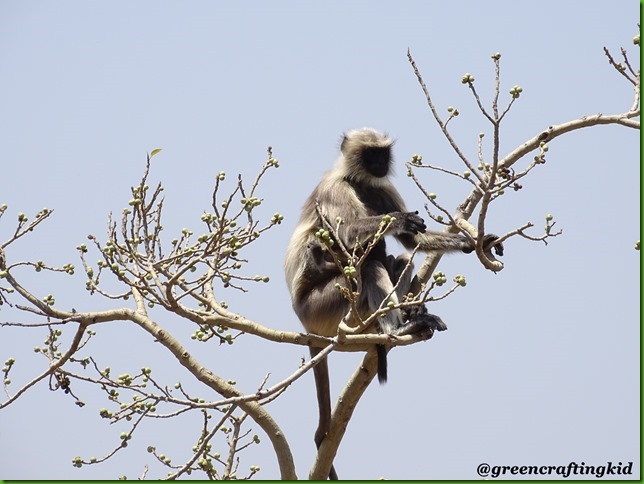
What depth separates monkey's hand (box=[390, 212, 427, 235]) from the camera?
7539 millimetres

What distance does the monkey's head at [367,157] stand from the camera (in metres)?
8.94

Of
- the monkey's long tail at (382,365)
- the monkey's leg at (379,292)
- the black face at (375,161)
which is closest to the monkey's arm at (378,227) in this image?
the monkey's leg at (379,292)

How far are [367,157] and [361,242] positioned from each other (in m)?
1.56

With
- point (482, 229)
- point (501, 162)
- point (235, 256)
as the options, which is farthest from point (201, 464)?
point (501, 162)

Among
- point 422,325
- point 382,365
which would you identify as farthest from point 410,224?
point 382,365

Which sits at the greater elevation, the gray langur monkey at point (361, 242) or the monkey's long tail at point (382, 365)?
the gray langur monkey at point (361, 242)

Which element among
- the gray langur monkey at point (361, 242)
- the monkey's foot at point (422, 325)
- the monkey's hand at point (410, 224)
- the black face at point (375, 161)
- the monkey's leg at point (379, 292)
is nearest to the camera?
the monkey's foot at point (422, 325)

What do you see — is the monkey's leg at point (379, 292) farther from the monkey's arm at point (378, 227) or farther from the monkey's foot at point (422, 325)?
the monkey's arm at point (378, 227)

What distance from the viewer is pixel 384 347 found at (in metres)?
6.74

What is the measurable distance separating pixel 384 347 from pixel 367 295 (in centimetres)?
73

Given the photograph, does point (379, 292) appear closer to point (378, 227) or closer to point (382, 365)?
point (378, 227)

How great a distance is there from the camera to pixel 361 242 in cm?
765

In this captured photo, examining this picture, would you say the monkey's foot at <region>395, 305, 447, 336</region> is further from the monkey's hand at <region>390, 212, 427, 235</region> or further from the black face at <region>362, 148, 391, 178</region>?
the black face at <region>362, 148, 391, 178</region>

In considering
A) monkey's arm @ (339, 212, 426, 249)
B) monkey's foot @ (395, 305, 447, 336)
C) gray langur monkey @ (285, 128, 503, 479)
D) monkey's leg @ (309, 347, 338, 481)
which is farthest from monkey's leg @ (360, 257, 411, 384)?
monkey's leg @ (309, 347, 338, 481)
